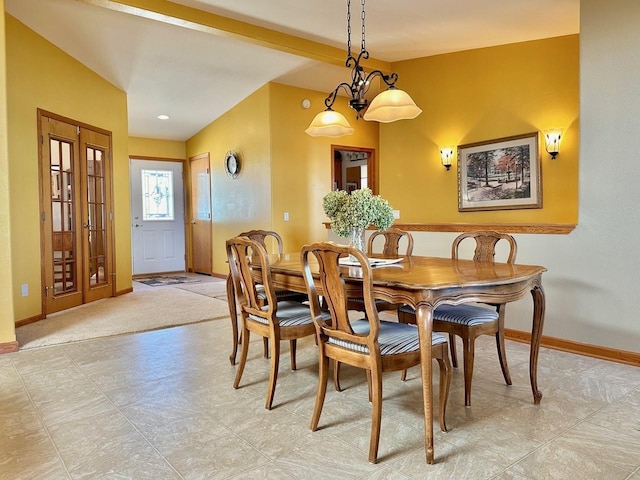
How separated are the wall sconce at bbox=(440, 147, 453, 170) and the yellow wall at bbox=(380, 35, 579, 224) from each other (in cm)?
6

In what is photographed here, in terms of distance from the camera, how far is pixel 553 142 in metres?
4.52

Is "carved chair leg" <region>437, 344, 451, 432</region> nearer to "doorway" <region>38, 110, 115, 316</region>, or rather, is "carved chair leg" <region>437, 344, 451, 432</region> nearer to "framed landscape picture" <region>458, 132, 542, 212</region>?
"framed landscape picture" <region>458, 132, 542, 212</region>

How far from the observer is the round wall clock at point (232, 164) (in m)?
6.81

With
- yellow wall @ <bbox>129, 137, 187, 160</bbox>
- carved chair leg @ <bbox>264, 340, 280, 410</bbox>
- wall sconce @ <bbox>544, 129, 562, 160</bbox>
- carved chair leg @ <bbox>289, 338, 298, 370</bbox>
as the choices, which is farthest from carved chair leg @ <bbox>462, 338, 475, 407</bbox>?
yellow wall @ <bbox>129, 137, 187, 160</bbox>

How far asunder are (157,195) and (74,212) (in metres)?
3.34

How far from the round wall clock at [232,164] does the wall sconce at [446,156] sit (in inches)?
120

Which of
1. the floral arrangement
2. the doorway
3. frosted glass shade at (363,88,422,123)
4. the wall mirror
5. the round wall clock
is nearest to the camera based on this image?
the floral arrangement

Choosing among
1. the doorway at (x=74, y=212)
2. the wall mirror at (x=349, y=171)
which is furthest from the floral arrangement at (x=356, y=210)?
the wall mirror at (x=349, y=171)

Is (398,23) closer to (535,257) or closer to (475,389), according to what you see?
(535,257)

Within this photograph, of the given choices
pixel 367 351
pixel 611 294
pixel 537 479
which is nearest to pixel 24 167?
pixel 367 351

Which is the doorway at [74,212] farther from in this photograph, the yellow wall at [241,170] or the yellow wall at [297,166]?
the yellow wall at [297,166]

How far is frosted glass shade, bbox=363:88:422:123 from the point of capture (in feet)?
9.14

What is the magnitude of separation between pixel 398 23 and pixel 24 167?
375 cm

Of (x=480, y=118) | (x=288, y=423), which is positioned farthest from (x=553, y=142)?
(x=288, y=423)
